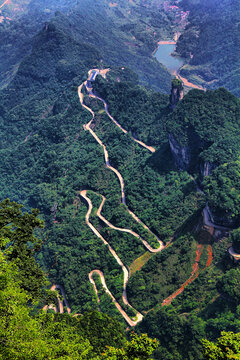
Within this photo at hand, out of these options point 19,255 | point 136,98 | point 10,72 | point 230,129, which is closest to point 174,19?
point 10,72

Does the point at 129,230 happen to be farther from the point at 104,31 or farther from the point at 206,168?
the point at 104,31

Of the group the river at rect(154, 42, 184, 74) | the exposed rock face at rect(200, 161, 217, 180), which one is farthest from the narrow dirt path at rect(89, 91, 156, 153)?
the river at rect(154, 42, 184, 74)

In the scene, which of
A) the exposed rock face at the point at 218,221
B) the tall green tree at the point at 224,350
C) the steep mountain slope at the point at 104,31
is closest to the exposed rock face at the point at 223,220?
the exposed rock face at the point at 218,221

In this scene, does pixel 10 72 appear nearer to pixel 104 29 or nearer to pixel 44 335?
pixel 104 29

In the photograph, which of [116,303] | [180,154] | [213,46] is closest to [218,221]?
[180,154]

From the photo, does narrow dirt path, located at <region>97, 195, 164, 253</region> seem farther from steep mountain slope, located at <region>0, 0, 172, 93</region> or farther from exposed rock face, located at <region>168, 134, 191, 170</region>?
steep mountain slope, located at <region>0, 0, 172, 93</region>
